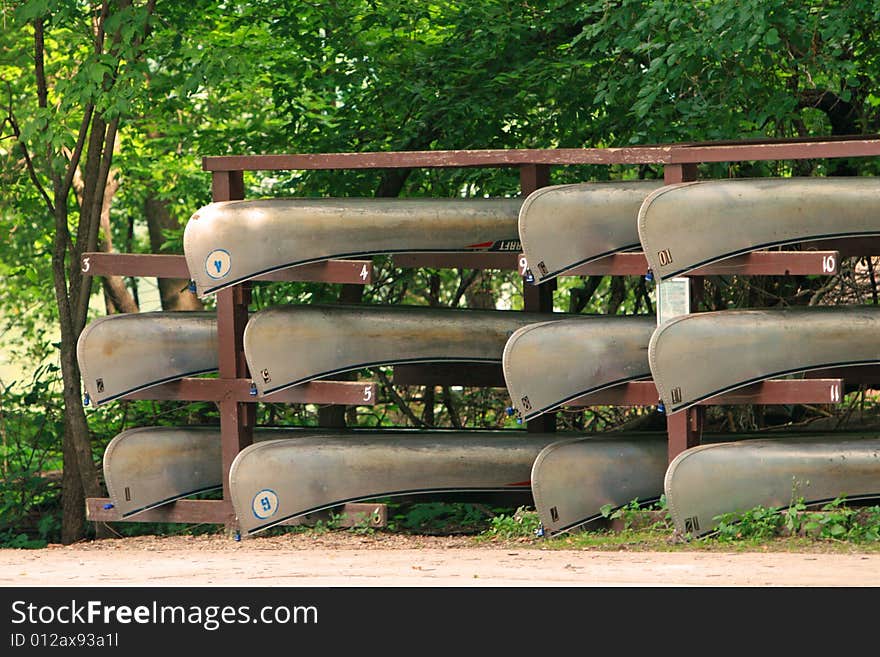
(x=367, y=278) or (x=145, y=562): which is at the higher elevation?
(x=367, y=278)

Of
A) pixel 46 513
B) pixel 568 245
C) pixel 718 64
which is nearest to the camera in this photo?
pixel 568 245

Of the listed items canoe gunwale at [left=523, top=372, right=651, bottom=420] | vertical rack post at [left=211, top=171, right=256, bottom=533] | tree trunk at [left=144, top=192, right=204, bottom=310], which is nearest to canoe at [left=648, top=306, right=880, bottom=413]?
canoe gunwale at [left=523, top=372, right=651, bottom=420]

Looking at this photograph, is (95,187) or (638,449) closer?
(638,449)

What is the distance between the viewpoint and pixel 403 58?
416 inches

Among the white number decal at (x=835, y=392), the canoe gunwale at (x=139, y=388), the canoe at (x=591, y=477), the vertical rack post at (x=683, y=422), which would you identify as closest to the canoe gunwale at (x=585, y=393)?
the canoe at (x=591, y=477)

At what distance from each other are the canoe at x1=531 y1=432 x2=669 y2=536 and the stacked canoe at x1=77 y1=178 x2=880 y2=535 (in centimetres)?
1

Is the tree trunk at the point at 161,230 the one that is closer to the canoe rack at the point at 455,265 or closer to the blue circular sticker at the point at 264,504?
the canoe rack at the point at 455,265

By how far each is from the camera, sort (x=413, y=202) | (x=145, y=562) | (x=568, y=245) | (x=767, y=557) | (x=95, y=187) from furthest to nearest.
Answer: (x=95, y=187), (x=413, y=202), (x=568, y=245), (x=145, y=562), (x=767, y=557)

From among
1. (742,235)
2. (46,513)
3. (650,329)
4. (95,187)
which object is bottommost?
(46,513)

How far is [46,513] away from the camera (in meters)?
10.7

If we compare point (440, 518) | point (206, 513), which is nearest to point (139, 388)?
point (206, 513)

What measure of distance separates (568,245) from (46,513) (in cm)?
532

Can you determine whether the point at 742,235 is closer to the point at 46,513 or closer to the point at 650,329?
the point at 650,329

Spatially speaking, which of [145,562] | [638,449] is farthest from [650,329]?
[145,562]
